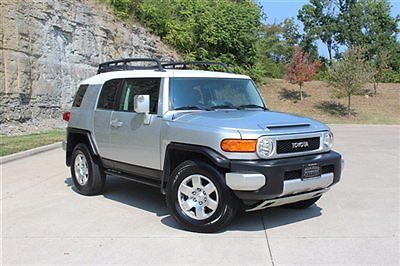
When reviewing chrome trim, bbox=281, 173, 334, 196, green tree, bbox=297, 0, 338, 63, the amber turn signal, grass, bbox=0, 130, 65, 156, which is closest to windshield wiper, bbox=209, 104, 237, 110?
the amber turn signal

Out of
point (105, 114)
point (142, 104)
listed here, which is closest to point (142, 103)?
point (142, 104)

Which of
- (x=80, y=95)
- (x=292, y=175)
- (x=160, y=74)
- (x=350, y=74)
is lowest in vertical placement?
(x=292, y=175)

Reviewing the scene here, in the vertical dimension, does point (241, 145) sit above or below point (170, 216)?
above

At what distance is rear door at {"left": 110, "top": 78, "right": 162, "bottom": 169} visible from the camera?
5.69 meters

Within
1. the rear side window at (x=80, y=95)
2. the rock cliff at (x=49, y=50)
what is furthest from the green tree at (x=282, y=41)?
the rear side window at (x=80, y=95)

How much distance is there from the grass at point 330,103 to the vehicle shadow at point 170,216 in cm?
2016

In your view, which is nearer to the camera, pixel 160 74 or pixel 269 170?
pixel 269 170

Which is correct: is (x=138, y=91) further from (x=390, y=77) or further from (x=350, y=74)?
(x=390, y=77)

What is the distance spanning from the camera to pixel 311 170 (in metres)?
5.08

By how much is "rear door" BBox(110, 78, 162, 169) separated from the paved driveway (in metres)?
0.73

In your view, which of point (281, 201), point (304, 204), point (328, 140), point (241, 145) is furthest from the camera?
point (304, 204)

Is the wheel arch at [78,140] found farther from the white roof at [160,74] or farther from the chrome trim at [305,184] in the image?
the chrome trim at [305,184]

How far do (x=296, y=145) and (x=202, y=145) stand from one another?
1.06 meters

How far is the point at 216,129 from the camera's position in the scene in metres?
4.91
